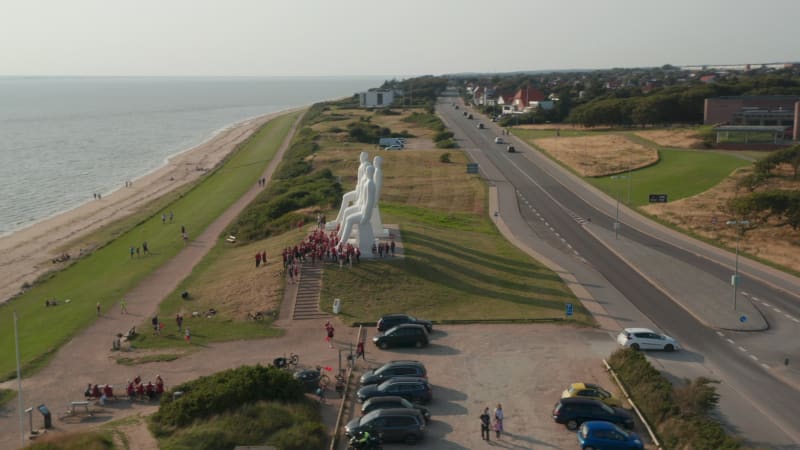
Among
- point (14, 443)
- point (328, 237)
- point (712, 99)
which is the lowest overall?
point (14, 443)

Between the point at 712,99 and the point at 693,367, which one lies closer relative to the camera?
the point at 693,367

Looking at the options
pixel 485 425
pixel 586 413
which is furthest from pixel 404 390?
pixel 586 413

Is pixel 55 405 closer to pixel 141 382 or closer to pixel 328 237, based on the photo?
pixel 141 382

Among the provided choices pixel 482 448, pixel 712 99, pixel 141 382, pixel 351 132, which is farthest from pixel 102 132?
pixel 482 448

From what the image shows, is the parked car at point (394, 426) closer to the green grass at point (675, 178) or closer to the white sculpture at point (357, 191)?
the white sculpture at point (357, 191)

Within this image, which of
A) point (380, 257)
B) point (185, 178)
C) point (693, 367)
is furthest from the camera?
point (185, 178)

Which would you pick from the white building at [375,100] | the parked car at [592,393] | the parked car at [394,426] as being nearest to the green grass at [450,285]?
the parked car at [592,393]

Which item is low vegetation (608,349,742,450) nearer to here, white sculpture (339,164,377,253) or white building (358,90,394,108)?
white sculpture (339,164,377,253)
